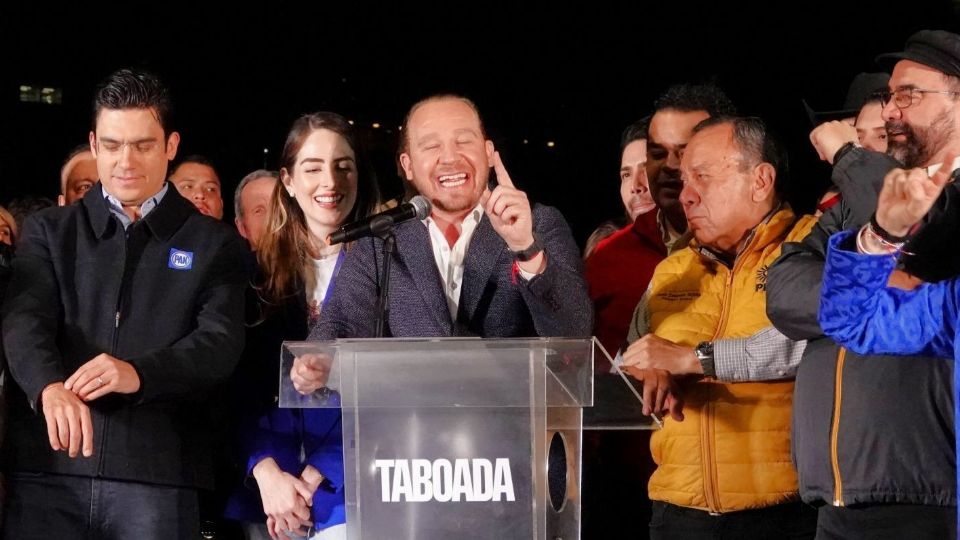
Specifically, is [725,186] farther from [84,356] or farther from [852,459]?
[84,356]

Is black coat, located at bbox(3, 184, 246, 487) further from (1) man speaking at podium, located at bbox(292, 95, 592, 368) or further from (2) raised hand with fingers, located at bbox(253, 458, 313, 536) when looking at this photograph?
(1) man speaking at podium, located at bbox(292, 95, 592, 368)

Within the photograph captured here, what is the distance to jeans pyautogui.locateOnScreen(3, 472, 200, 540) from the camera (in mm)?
2930

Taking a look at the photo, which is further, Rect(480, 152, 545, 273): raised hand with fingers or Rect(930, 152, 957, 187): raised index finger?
Rect(480, 152, 545, 273): raised hand with fingers

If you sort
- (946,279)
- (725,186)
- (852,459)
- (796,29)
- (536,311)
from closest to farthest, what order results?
(946,279) → (852,459) → (536,311) → (725,186) → (796,29)

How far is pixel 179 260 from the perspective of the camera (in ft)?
10.4

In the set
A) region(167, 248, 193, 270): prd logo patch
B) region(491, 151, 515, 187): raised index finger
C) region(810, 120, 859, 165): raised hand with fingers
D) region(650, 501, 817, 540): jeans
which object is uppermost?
region(810, 120, 859, 165): raised hand with fingers

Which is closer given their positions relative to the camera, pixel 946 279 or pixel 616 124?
pixel 946 279

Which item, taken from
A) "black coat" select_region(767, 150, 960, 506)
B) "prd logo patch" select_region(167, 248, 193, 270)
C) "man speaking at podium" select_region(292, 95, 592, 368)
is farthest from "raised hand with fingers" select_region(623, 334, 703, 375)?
"prd logo patch" select_region(167, 248, 193, 270)

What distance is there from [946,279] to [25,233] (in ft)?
7.34

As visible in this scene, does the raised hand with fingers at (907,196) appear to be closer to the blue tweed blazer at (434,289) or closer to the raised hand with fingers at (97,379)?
the blue tweed blazer at (434,289)

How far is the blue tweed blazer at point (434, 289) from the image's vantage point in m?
3.07

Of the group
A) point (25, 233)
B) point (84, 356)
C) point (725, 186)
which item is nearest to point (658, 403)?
point (725, 186)

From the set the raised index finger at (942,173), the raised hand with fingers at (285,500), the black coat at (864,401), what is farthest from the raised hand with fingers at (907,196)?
the raised hand with fingers at (285,500)

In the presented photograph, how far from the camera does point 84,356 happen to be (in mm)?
3055
